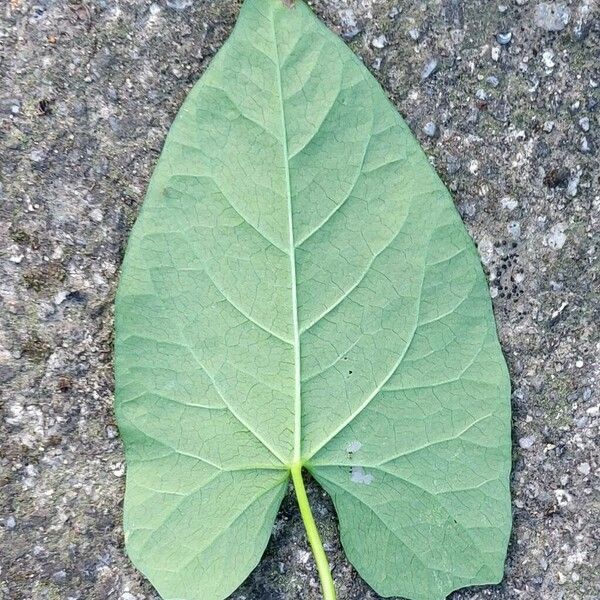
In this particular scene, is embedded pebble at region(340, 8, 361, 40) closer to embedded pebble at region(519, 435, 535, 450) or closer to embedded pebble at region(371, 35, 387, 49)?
embedded pebble at region(371, 35, 387, 49)

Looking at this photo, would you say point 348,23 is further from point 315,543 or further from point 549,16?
point 315,543

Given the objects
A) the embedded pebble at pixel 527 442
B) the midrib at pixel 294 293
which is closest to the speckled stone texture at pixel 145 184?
the embedded pebble at pixel 527 442

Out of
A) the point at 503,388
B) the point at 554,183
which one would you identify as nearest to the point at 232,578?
the point at 503,388

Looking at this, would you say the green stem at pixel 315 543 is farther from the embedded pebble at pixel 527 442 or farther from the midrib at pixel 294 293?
the embedded pebble at pixel 527 442

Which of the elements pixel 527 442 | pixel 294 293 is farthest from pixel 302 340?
pixel 527 442

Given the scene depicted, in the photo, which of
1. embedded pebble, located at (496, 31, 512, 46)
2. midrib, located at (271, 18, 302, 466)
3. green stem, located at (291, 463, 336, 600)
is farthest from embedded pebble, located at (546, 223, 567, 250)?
green stem, located at (291, 463, 336, 600)

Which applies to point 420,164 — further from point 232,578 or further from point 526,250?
point 232,578
